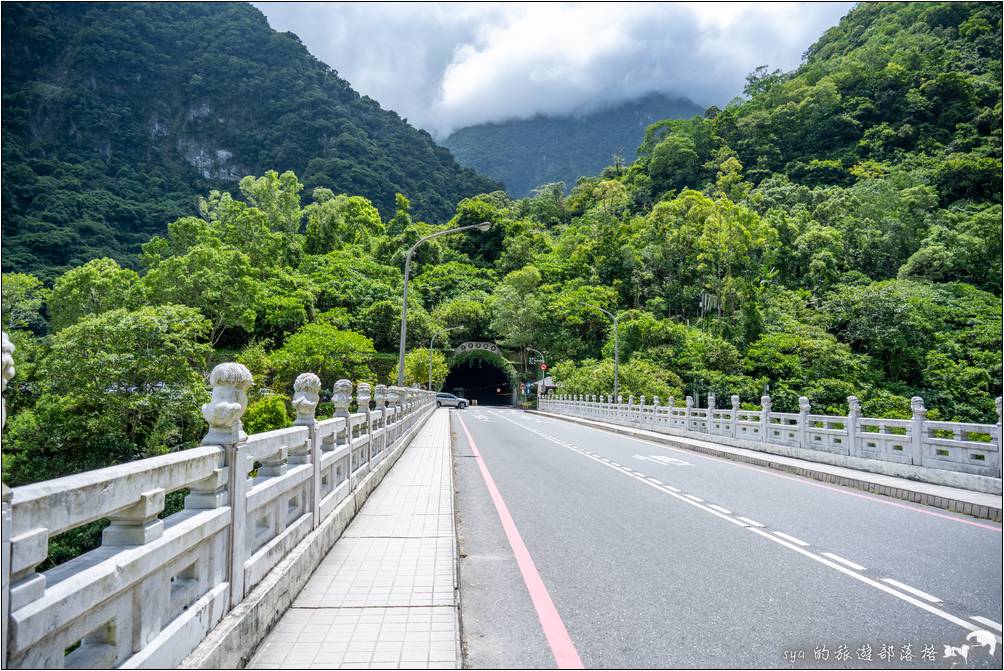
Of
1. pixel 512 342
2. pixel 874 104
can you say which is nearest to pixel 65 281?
pixel 512 342

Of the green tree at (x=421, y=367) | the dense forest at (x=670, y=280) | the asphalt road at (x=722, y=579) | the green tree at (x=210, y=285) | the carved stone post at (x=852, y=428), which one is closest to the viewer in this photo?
the asphalt road at (x=722, y=579)

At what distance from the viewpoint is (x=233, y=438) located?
151 inches

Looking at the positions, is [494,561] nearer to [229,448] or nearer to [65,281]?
[229,448]

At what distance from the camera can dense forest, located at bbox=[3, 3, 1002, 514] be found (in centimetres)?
3064

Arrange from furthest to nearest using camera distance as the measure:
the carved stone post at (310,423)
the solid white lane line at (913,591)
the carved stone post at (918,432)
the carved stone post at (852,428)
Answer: the carved stone post at (852,428), the carved stone post at (918,432), the carved stone post at (310,423), the solid white lane line at (913,591)

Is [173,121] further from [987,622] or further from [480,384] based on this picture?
[987,622]

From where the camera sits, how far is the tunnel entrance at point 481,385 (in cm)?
8862

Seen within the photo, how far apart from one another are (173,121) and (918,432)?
148619 millimetres

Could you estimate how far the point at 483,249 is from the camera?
105562 millimetres

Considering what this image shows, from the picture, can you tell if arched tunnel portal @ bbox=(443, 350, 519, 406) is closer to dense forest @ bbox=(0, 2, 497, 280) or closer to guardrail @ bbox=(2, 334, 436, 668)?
dense forest @ bbox=(0, 2, 497, 280)

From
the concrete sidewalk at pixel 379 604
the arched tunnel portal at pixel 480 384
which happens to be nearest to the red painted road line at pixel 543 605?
the concrete sidewalk at pixel 379 604

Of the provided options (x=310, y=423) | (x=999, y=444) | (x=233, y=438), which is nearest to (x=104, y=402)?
(x=310, y=423)

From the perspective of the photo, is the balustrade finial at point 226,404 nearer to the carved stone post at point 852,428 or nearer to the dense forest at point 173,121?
the carved stone post at point 852,428

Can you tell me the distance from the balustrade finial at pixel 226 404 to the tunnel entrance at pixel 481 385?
8160 cm
